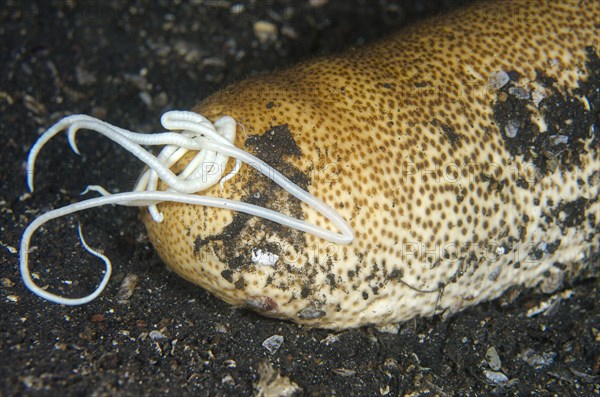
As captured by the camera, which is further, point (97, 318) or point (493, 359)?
point (493, 359)

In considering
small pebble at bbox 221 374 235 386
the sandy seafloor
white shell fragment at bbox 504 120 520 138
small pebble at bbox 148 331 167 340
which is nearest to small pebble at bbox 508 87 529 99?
white shell fragment at bbox 504 120 520 138

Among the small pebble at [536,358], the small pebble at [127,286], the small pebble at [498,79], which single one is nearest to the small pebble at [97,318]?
the small pebble at [127,286]

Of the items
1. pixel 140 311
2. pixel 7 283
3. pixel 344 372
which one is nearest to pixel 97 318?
pixel 140 311

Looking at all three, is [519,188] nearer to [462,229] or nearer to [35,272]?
[462,229]

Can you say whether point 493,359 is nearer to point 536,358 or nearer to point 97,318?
point 536,358

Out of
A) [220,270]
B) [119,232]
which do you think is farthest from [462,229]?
[119,232]

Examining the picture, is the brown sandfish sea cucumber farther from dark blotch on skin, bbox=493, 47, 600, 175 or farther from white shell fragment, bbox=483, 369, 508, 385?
white shell fragment, bbox=483, 369, 508, 385
